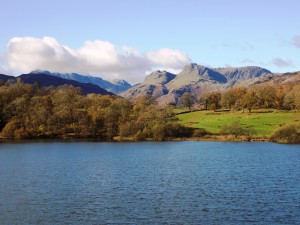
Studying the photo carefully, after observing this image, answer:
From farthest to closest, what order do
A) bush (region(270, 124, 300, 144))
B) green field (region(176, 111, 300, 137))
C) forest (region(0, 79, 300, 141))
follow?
forest (region(0, 79, 300, 141)) < green field (region(176, 111, 300, 137)) < bush (region(270, 124, 300, 144))

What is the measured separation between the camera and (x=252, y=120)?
A: 167 m

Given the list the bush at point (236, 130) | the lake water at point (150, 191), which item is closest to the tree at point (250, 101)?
the bush at point (236, 130)

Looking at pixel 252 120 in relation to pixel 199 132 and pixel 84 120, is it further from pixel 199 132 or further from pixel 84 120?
pixel 84 120

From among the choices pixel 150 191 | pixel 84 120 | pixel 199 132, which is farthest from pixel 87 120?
pixel 150 191

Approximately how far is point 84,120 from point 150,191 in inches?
4911

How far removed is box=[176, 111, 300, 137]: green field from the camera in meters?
→ 156

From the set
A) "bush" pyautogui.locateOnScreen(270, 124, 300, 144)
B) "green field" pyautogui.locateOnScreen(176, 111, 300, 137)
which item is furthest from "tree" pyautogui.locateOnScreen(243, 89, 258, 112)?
"bush" pyautogui.locateOnScreen(270, 124, 300, 144)

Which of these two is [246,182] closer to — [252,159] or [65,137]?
[252,159]

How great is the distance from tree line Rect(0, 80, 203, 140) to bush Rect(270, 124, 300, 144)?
31.3m

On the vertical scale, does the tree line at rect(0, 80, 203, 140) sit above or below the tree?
below

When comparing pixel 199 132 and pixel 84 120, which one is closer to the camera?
pixel 199 132

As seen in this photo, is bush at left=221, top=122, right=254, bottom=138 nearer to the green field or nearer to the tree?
the green field

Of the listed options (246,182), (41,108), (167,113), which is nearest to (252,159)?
(246,182)

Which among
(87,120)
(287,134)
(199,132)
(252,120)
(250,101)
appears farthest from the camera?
(250,101)
